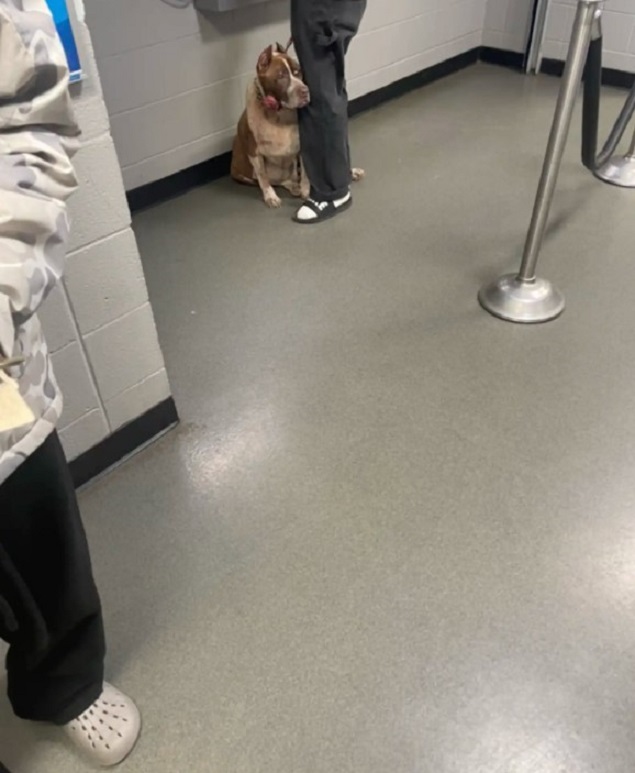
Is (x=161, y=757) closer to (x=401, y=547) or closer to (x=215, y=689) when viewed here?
(x=215, y=689)

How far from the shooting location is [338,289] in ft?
7.89

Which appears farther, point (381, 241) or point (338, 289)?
point (381, 241)

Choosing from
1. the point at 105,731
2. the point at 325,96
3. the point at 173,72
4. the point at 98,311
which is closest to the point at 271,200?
the point at 325,96

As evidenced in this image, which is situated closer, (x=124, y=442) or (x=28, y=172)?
(x=28, y=172)

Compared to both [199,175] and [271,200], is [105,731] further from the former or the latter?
[199,175]

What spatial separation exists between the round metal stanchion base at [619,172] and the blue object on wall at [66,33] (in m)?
2.41

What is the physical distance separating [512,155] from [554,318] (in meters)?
1.33

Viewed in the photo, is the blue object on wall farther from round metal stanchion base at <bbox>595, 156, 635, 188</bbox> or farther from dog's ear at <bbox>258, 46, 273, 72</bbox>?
round metal stanchion base at <bbox>595, 156, 635, 188</bbox>

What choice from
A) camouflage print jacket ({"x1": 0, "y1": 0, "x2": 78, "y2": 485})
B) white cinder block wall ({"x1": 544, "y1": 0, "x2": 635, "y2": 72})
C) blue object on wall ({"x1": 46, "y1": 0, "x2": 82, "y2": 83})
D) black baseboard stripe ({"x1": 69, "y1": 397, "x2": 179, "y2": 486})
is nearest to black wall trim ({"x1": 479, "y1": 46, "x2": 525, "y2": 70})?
white cinder block wall ({"x1": 544, "y1": 0, "x2": 635, "y2": 72})

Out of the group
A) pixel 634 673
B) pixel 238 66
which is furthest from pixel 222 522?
pixel 238 66

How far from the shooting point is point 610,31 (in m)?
3.83

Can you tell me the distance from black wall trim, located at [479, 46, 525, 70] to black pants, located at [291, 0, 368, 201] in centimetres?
206

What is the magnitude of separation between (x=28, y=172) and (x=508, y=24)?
13.9ft

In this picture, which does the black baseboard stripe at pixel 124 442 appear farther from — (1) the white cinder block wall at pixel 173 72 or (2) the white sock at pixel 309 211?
(1) the white cinder block wall at pixel 173 72
